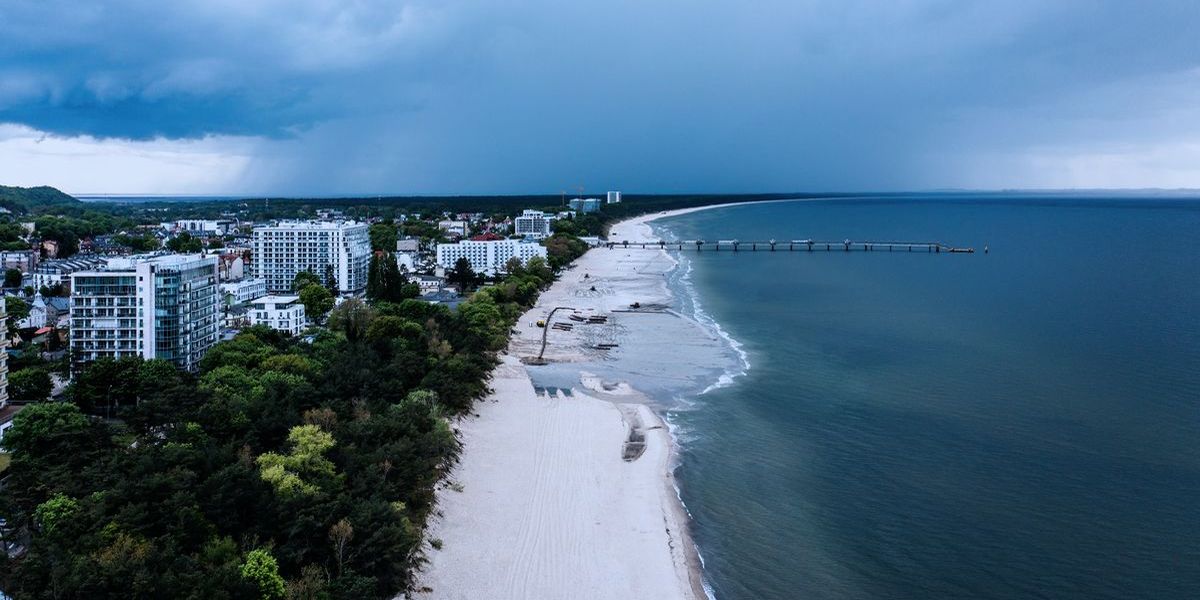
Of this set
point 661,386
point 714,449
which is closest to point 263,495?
point 714,449

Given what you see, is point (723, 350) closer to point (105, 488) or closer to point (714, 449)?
point (714, 449)

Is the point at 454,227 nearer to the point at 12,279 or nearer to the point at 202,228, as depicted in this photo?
the point at 202,228

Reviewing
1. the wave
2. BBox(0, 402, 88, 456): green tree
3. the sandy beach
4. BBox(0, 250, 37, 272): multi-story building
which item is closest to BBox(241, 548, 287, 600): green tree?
the sandy beach

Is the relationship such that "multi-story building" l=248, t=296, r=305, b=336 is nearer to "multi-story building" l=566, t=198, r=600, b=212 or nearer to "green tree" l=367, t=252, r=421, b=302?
"green tree" l=367, t=252, r=421, b=302

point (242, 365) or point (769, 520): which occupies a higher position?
point (242, 365)

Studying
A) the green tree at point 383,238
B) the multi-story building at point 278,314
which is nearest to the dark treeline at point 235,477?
the multi-story building at point 278,314

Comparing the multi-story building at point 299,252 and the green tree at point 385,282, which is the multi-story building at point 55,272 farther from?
the green tree at point 385,282
